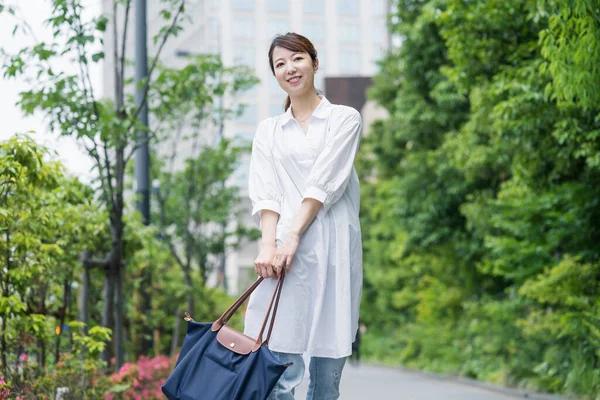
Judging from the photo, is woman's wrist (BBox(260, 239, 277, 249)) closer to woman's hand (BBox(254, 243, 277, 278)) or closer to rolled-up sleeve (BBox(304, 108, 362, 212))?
woman's hand (BBox(254, 243, 277, 278))

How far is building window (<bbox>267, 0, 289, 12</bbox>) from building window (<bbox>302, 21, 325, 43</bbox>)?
2.34 m

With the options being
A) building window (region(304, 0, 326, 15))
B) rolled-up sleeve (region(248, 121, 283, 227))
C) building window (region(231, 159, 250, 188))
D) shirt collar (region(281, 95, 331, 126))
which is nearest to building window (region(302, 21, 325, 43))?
building window (region(304, 0, 326, 15))

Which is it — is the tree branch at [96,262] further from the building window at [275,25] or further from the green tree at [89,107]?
→ the building window at [275,25]

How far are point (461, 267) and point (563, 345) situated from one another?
8.33 m

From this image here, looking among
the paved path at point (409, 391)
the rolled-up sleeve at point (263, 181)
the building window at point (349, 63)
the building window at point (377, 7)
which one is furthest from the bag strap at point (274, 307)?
the building window at point (377, 7)

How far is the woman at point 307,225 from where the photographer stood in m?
3.80

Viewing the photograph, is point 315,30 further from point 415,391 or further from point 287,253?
point 287,253

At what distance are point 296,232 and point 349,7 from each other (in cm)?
8981

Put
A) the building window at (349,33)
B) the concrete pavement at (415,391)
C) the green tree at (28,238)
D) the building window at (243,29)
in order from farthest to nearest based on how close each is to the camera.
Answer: the building window at (349,33) < the building window at (243,29) < the concrete pavement at (415,391) < the green tree at (28,238)

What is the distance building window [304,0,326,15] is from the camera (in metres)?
90.1

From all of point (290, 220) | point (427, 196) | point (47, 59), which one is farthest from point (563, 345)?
point (290, 220)

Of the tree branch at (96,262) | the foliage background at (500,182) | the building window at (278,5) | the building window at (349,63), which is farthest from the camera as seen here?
the building window at (349,63)

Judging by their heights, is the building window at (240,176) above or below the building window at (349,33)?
below

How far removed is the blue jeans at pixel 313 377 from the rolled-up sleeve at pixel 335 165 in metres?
0.59
